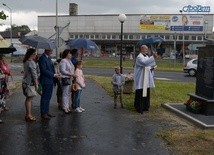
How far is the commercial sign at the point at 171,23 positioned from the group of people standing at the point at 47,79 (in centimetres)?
5847

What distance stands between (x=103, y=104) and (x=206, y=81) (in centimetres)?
367

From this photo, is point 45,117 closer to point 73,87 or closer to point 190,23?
point 73,87

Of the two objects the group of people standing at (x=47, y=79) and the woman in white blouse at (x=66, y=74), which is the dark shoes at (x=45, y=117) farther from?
the woman in white blouse at (x=66, y=74)

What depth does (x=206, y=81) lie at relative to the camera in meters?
11.4

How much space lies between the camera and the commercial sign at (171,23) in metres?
68.6

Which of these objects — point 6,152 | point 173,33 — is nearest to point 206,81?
point 6,152

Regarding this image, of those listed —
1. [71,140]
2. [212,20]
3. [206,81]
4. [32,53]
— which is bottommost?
[71,140]

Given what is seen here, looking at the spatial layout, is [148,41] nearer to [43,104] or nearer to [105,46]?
[43,104]

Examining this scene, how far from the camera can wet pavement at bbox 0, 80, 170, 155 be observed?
7656 millimetres

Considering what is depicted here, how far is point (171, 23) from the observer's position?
228 ft

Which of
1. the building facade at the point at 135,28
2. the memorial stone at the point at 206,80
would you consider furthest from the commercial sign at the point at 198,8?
the memorial stone at the point at 206,80

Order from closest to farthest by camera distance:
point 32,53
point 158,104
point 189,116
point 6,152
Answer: point 6,152, point 32,53, point 189,116, point 158,104

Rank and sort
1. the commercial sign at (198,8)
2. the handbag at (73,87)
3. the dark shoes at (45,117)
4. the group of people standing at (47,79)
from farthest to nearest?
the commercial sign at (198,8) < the handbag at (73,87) < the dark shoes at (45,117) < the group of people standing at (47,79)

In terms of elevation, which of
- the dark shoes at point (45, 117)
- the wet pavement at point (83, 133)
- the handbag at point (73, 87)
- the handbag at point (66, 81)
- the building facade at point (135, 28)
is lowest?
the wet pavement at point (83, 133)
